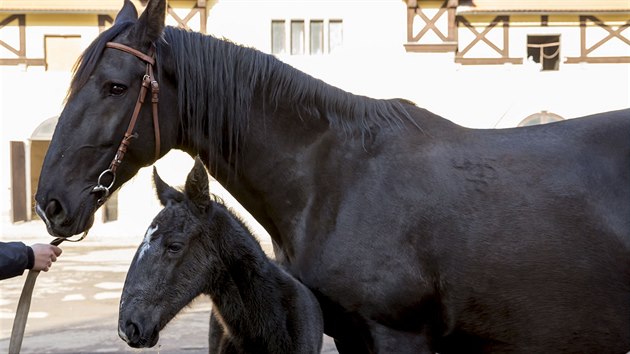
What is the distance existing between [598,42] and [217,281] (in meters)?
20.4

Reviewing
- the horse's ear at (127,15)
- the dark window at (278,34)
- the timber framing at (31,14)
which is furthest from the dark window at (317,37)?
the horse's ear at (127,15)

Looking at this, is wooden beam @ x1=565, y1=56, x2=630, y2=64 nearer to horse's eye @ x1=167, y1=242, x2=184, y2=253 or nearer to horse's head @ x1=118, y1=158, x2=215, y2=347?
horse's head @ x1=118, y1=158, x2=215, y2=347

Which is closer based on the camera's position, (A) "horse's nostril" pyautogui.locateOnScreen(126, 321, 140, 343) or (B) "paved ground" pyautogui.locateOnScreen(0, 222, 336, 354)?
(A) "horse's nostril" pyautogui.locateOnScreen(126, 321, 140, 343)

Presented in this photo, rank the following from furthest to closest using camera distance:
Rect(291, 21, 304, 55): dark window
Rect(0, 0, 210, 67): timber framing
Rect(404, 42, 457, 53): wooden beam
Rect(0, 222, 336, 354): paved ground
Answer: Rect(291, 21, 304, 55): dark window, Rect(0, 0, 210, 67): timber framing, Rect(404, 42, 457, 53): wooden beam, Rect(0, 222, 336, 354): paved ground

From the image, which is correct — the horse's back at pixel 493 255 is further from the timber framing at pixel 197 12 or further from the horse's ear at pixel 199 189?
the timber framing at pixel 197 12

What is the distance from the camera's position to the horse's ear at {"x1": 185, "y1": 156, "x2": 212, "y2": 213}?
287cm

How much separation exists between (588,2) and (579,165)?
66.9ft

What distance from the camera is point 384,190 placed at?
2.69m

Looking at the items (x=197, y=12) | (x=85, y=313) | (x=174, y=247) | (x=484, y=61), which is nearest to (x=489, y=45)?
(x=484, y=61)

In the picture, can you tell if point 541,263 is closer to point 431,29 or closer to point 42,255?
point 42,255

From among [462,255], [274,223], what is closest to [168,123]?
[274,223]

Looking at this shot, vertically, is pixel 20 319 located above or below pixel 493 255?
below

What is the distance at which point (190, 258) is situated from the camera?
9.31 ft

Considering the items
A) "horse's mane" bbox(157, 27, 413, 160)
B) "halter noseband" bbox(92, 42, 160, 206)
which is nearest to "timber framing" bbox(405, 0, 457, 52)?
"horse's mane" bbox(157, 27, 413, 160)
